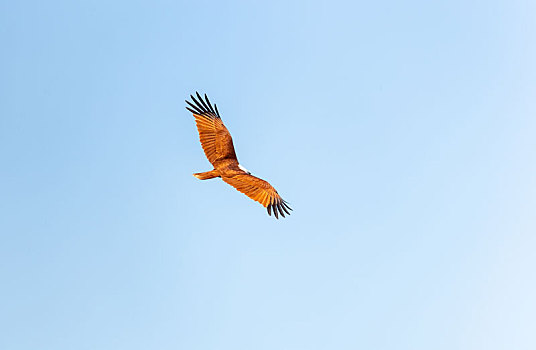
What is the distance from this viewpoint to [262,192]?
101 feet

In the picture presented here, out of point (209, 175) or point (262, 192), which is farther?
point (209, 175)

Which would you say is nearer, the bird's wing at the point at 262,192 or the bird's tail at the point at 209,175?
the bird's wing at the point at 262,192

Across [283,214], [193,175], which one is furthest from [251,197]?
[193,175]

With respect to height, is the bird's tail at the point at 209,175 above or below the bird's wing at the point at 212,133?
below

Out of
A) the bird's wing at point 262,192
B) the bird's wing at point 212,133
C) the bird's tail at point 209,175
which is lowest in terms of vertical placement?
the bird's wing at point 262,192

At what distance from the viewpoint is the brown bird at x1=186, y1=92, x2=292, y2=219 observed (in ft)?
101

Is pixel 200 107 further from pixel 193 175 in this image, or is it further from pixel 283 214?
pixel 283 214

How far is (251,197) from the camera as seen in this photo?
30.8 metres

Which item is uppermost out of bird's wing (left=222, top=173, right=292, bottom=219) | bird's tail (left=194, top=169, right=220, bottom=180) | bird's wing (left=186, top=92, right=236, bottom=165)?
bird's wing (left=186, top=92, right=236, bottom=165)

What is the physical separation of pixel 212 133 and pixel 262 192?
641 cm

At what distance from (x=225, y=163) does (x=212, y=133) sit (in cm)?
279

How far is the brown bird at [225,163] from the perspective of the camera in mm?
30859

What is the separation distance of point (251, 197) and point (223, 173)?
2.77 metres

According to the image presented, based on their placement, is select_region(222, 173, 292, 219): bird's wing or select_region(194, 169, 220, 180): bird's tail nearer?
select_region(222, 173, 292, 219): bird's wing
